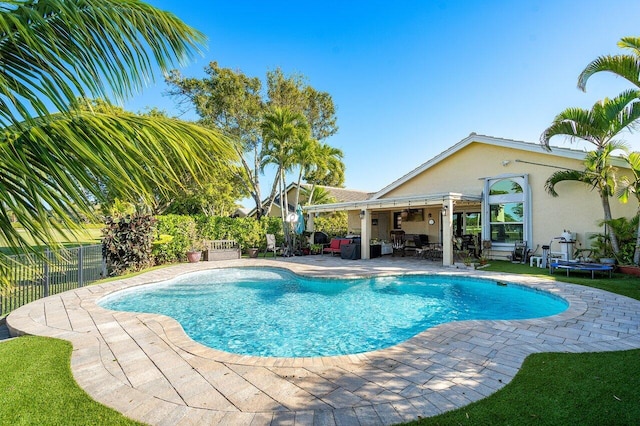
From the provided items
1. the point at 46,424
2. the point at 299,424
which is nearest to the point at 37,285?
the point at 46,424

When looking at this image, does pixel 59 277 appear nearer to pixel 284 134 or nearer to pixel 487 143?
pixel 284 134

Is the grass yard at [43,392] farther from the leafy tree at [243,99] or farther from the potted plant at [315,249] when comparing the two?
the leafy tree at [243,99]

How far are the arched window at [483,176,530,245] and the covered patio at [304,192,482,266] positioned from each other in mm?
815

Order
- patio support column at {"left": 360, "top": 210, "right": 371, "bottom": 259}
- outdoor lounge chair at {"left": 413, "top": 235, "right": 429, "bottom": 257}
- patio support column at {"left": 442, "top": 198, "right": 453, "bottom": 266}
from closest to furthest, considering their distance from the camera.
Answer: patio support column at {"left": 442, "top": 198, "right": 453, "bottom": 266} < outdoor lounge chair at {"left": 413, "top": 235, "right": 429, "bottom": 257} < patio support column at {"left": 360, "top": 210, "right": 371, "bottom": 259}

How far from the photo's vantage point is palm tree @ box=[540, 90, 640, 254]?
38.2ft

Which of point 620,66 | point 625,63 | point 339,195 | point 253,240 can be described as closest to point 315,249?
point 253,240

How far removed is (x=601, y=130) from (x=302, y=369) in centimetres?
1478

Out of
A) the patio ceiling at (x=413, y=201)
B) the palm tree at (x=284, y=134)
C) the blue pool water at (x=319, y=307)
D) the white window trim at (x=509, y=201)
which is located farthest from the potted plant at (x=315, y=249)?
the white window trim at (x=509, y=201)

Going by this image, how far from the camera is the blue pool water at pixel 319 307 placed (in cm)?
691

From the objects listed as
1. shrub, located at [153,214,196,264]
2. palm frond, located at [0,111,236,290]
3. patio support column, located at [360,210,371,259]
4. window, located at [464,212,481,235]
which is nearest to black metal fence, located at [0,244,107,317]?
shrub, located at [153,214,196,264]

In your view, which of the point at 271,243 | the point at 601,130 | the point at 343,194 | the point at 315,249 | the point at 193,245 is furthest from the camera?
the point at 343,194

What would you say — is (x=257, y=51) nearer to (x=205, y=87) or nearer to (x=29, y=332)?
(x=205, y=87)

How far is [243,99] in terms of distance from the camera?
929 inches

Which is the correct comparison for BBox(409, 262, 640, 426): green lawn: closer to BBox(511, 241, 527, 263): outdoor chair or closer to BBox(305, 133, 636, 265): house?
BBox(305, 133, 636, 265): house
